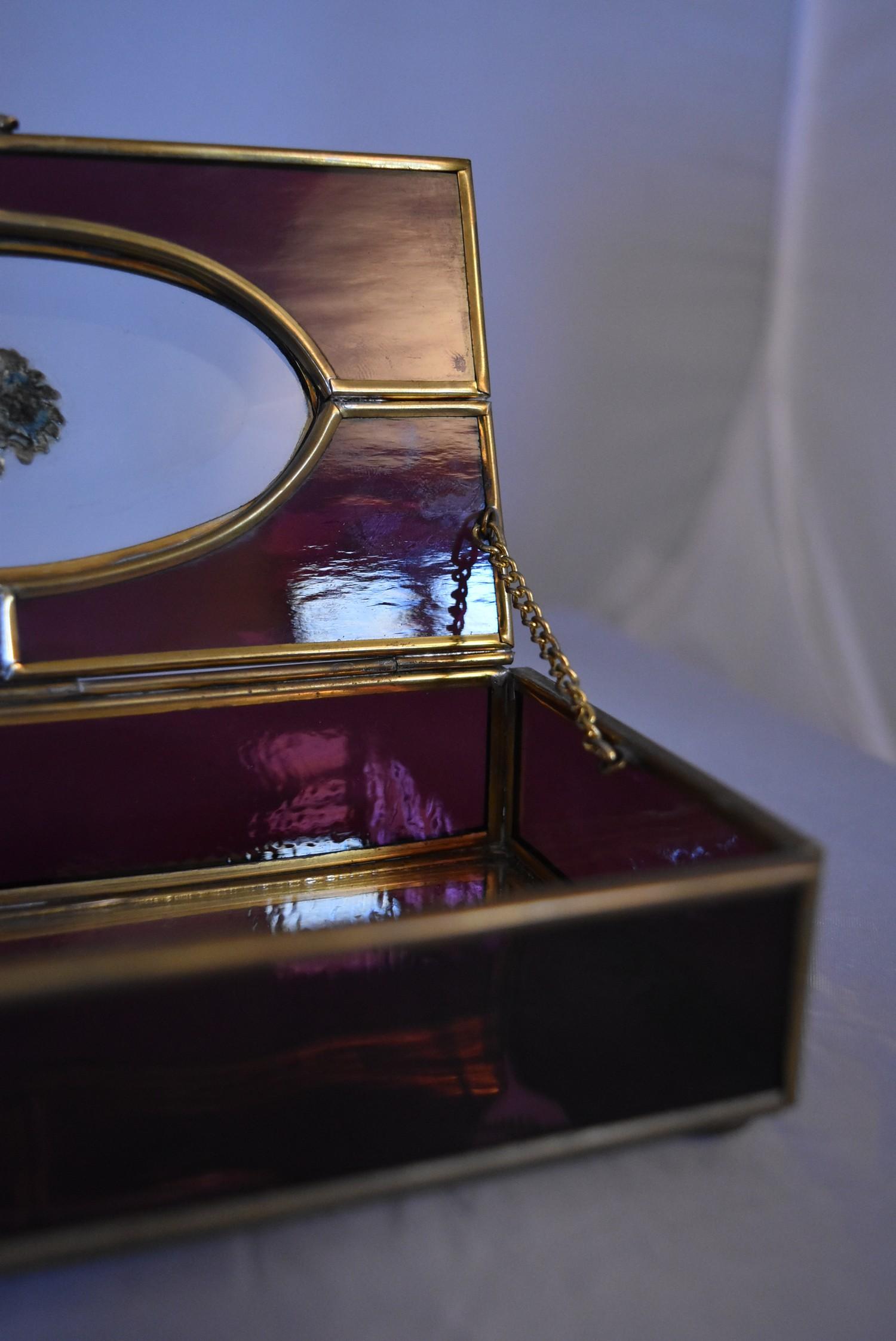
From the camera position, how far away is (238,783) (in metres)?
0.86

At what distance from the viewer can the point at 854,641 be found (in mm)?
1586

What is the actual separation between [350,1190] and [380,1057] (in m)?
0.07

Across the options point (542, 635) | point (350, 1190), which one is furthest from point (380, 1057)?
point (542, 635)

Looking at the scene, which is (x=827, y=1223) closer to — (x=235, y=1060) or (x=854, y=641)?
(x=235, y=1060)

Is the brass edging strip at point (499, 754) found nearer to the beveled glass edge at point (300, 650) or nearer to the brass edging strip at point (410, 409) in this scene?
the beveled glass edge at point (300, 650)

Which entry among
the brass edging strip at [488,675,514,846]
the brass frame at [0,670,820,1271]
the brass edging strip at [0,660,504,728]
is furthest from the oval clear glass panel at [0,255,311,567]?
the brass frame at [0,670,820,1271]

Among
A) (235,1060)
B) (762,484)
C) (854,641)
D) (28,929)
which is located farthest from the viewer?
(762,484)

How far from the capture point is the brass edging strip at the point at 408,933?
42 centimetres

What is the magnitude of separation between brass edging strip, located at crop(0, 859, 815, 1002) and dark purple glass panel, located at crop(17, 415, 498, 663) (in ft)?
1.39

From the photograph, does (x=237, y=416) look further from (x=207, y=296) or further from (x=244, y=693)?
(x=244, y=693)

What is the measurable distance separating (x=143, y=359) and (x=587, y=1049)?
667 mm

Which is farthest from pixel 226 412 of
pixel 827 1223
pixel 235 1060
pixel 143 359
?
pixel 827 1223

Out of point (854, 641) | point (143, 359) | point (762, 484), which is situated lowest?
point (854, 641)

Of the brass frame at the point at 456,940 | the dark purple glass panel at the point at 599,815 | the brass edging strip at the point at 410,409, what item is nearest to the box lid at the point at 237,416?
the brass edging strip at the point at 410,409
